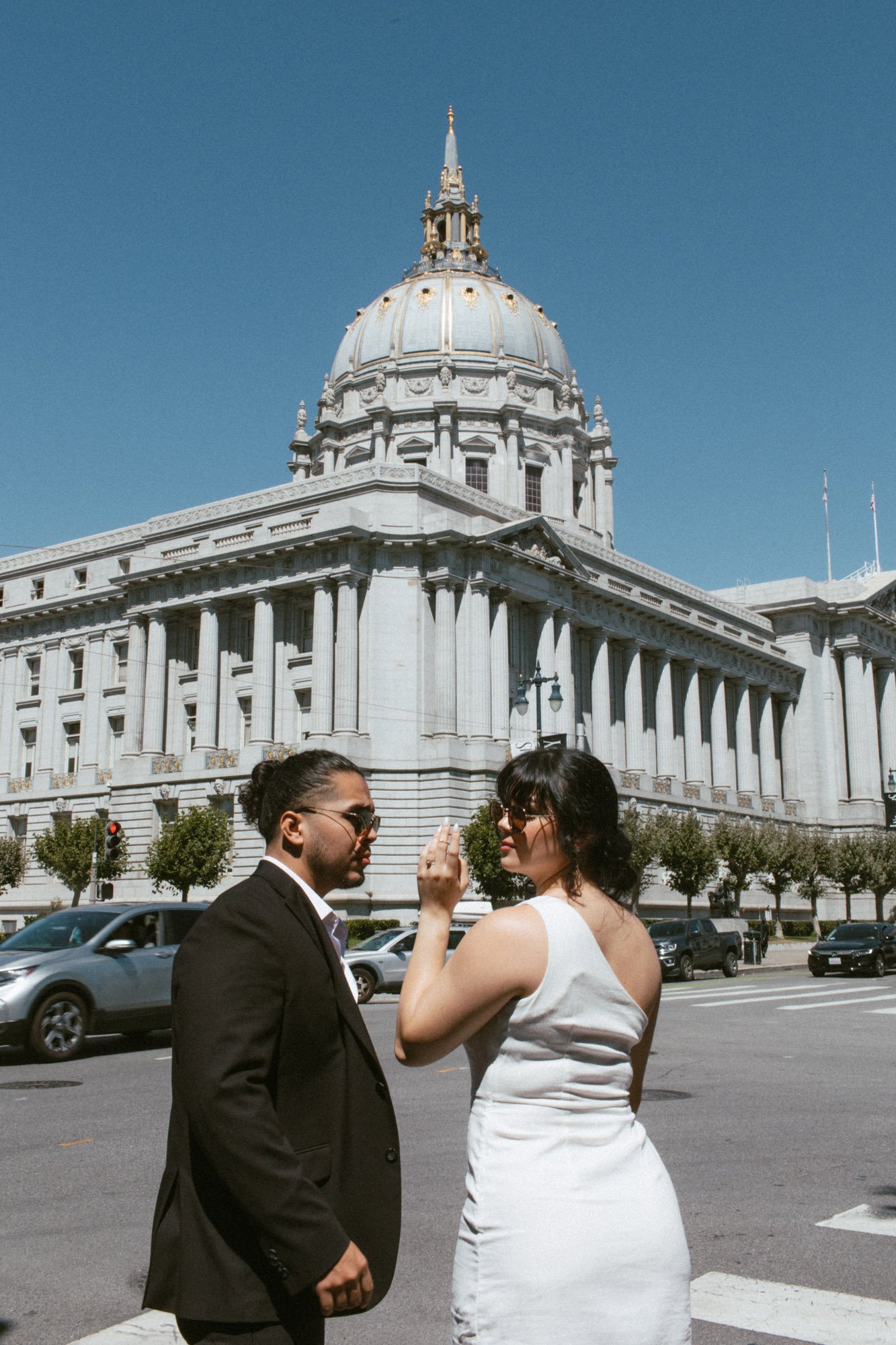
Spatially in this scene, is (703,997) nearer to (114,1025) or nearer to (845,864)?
(114,1025)

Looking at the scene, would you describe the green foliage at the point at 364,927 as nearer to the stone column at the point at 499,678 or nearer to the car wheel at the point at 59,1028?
the stone column at the point at 499,678

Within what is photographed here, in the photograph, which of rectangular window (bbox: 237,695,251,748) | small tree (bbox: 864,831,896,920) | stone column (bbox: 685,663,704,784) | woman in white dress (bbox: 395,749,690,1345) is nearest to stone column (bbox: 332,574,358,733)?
rectangular window (bbox: 237,695,251,748)

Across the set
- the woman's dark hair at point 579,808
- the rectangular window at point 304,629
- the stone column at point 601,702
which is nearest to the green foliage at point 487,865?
the rectangular window at point 304,629

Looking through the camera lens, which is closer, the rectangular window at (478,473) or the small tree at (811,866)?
the small tree at (811,866)

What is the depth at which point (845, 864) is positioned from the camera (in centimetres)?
6369

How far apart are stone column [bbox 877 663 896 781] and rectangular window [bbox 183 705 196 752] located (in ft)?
142

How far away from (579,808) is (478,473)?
71178 millimetres

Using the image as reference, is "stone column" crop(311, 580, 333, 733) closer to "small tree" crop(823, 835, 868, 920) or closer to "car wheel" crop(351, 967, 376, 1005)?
"car wheel" crop(351, 967, 376, 1005)

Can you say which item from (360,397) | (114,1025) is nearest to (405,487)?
(360,397)

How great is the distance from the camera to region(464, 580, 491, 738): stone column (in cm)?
5062

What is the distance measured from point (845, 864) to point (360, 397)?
39.0 m

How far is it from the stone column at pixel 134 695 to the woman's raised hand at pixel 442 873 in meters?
54.2

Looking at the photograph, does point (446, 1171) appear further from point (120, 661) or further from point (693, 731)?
point (693, 731)

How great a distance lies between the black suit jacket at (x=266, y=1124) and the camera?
2.88m
